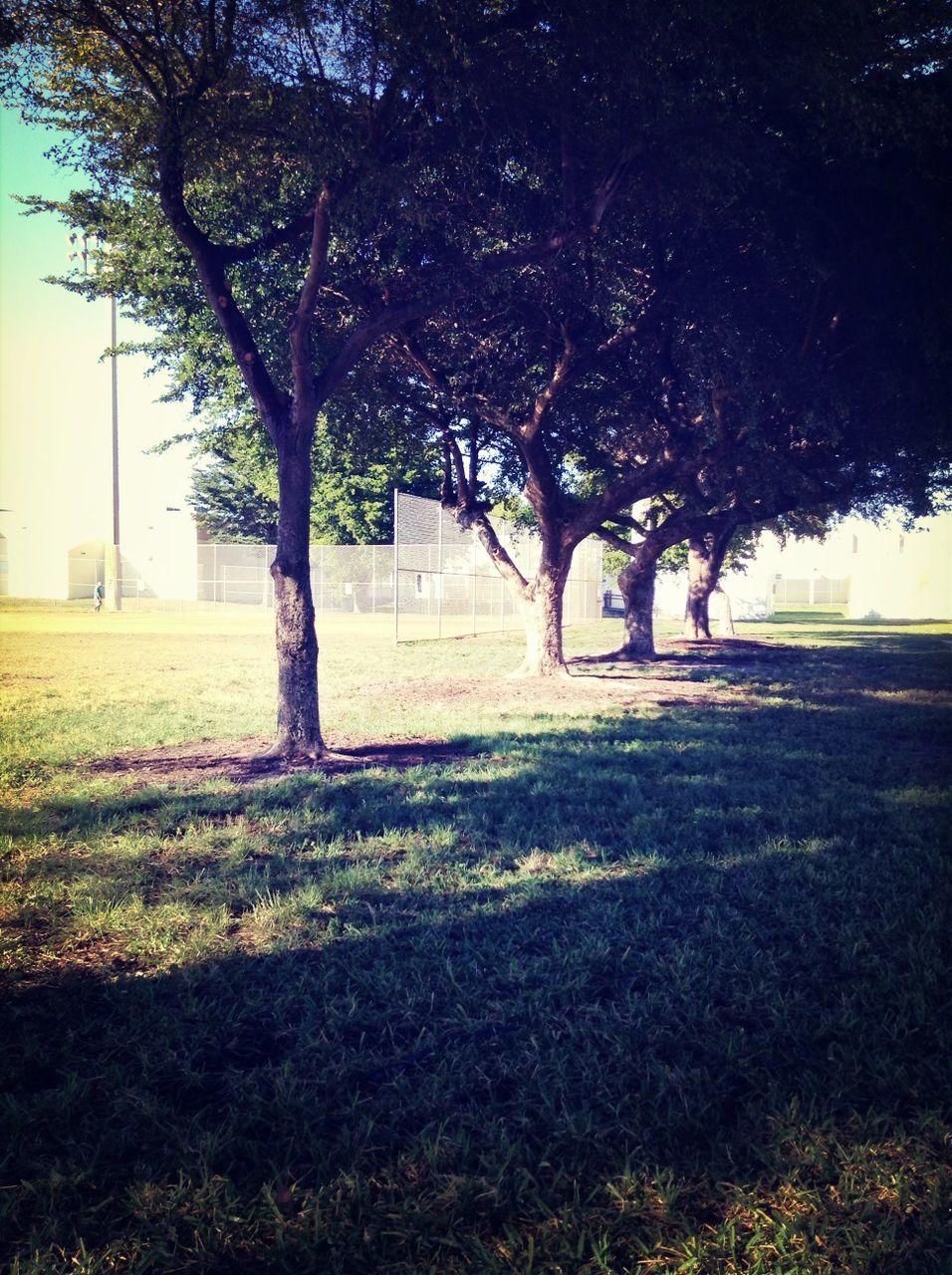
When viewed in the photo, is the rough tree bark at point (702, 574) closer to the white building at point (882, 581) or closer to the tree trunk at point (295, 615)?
the tree trunk at point (295, 615)

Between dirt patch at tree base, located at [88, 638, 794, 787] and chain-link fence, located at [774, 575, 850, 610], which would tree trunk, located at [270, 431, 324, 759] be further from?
chain-link fence, located at [774, 575, 850, 610]

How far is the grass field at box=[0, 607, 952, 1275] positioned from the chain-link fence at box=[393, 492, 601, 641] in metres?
12.2

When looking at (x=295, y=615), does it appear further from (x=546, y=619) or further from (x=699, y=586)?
(x=699, y=586)

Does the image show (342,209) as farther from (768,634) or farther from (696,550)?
(768,634)

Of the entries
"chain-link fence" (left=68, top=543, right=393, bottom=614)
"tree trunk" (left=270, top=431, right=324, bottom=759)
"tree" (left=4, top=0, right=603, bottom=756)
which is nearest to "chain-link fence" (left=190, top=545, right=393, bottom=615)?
"chain-link fence" (left=68, top=543, right=393, bottom=614)

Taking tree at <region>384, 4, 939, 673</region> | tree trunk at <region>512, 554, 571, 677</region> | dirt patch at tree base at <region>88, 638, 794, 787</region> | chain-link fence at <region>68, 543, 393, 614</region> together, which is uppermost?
tree at <region>384, 4, 939, 673</region>

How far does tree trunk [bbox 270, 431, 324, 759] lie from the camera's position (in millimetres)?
7469

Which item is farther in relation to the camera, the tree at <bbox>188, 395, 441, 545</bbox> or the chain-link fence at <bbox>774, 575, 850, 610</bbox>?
the chain-link fence at <bbox>774, 575, 850, 610</bbox>

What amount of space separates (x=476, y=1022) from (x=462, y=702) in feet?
27.2

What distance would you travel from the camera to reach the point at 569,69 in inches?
284

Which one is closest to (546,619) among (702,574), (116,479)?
(702,574)

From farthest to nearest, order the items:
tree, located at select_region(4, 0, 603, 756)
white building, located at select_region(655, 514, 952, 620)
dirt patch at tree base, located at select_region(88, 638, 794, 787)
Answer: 1. white building, located at select_region(655, 514, 952, 620)
2. dirt patch at tree base, located at select_region(88, 638, 794, 787)
3. tree, located at select_region(4, 0, 603, 756)

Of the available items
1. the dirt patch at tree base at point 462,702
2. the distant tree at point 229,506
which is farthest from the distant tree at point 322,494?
the dirt patch at tree base at point 462,702

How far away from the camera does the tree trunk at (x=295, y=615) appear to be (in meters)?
7.47
